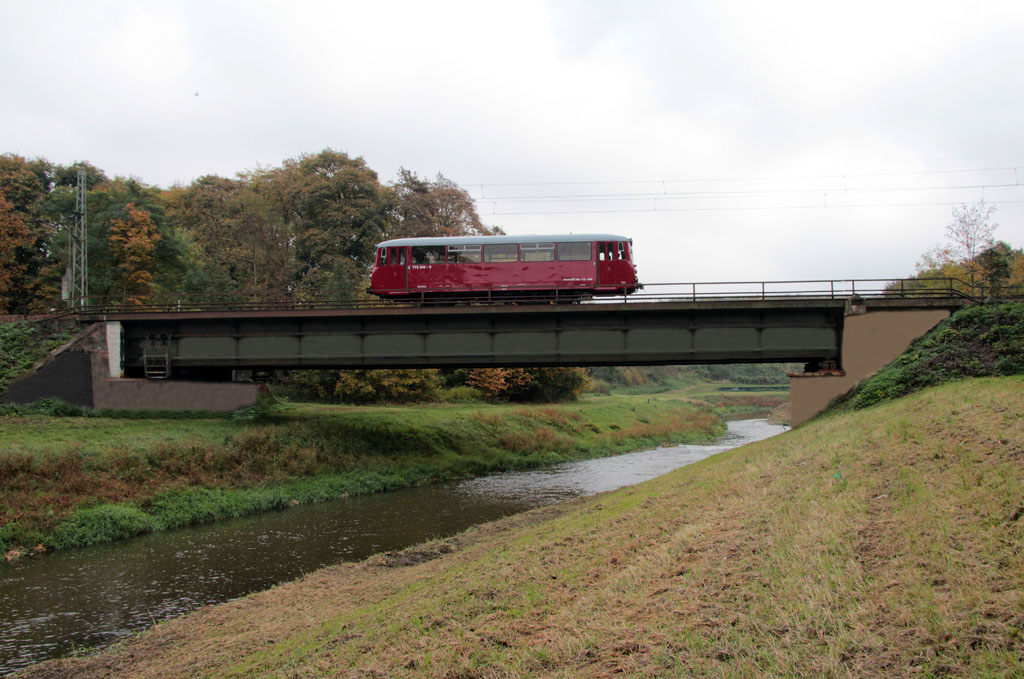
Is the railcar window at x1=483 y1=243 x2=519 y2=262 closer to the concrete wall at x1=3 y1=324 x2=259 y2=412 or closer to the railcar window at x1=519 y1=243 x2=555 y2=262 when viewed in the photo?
the railcar window at x1=519 y1=243 x2=555 y2=262

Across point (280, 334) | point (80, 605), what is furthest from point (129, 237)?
point (80, 605)

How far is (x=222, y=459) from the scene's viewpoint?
92.6 feet

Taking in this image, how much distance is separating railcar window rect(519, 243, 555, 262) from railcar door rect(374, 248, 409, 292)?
620 centimetres

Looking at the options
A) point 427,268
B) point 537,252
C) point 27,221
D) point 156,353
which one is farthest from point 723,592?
point 27,221

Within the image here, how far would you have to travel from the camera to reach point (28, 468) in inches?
886

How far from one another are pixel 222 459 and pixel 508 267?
16.3 m

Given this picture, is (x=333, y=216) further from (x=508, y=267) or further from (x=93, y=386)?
(x=508, y=267)

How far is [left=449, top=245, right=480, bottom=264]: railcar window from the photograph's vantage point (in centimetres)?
3447

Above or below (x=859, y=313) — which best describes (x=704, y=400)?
below

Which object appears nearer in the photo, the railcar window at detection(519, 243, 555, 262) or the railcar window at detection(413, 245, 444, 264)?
the railcar window at detection(519, 243, 555, 262)

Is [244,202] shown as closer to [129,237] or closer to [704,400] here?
[129,237]

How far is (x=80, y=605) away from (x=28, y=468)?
10.3 m

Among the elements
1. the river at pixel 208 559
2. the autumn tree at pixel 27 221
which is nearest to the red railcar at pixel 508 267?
the river at pixel 208 559

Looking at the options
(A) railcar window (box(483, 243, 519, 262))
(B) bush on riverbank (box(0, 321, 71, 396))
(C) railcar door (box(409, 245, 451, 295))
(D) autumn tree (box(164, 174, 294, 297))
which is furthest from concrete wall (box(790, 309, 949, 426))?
(D) autumn tree (box(164, 174, 294, 297))
